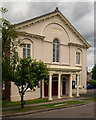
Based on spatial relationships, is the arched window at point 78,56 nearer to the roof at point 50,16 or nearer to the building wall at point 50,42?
the building wall at point 50,42

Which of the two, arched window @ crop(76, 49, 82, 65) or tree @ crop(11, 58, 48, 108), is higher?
arched window @ crop(76, 49, 82, 65)

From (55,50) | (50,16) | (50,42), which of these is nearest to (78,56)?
(55,50)

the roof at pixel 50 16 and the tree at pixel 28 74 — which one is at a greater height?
the roof at pixel 50 16

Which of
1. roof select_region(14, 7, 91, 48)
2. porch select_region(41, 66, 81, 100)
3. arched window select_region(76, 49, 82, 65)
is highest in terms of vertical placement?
roof select_region(14, 7, 91, 48)

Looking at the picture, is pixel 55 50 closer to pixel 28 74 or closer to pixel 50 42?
pixel 50 42

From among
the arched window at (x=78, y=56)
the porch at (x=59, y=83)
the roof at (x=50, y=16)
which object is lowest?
the porch at (x=59, y=83)

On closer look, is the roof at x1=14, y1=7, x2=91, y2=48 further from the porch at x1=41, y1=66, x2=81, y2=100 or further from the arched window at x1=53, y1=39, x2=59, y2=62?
the porch at x1=41, y1=66, x2=81, y2=100

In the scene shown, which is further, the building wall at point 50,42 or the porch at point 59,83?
the building wall at point 50,42

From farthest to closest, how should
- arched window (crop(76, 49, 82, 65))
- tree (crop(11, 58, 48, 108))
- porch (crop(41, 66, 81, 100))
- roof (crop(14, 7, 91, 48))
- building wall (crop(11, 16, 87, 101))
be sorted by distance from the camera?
arched window (crop(76, 49, 82, 65))
building wall (crop(11, 16, 87, 101))
porch (crop(41, 66, 81, 100))
roof (crop(14, 7, 91, 48))
tree (crop(11, 58, 48, 108))

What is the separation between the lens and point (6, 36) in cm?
1326

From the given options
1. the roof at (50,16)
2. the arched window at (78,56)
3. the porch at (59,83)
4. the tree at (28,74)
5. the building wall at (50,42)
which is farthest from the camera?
the arched window at (78,56)

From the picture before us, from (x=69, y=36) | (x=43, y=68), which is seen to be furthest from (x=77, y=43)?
(x=43, y=68)

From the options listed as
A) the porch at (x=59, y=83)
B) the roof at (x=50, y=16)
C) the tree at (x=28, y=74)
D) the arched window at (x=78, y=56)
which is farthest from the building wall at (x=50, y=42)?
the tree at (x=28, y=74)

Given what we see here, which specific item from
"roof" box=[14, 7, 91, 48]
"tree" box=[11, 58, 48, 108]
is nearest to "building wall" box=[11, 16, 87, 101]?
"roof" box=[14, 7, 91, 48]
